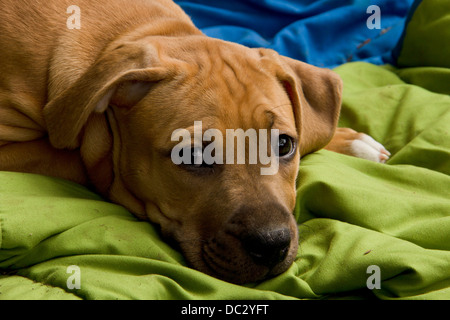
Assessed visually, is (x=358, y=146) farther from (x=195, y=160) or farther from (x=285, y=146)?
(x=195, y=160)

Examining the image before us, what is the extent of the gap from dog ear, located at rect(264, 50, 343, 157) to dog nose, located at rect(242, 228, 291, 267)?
936 mm

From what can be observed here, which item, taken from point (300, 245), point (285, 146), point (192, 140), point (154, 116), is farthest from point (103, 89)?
point (300, 245)

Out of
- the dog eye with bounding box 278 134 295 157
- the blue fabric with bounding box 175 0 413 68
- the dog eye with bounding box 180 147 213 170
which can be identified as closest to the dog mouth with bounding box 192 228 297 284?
the dog eye with bounding box 180 147 213 170

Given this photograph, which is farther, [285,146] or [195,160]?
[285,146]

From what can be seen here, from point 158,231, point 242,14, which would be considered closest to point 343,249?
point 158,231

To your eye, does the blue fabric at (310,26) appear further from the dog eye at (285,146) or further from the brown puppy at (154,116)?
the dog eye at (285,146)

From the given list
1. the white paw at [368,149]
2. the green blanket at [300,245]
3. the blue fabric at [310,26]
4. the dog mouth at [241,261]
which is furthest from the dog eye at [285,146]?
the blue fabric at [310,26]

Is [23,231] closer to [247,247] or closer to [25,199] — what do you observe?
[25,199]

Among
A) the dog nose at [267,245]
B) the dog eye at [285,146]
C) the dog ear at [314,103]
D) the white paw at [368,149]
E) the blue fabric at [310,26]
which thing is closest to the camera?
the dog nose at [267,245]

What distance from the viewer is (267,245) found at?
2.23 m

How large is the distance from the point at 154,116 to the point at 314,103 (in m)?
1.06

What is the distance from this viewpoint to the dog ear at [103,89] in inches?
99.1

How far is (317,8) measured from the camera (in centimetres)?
537
